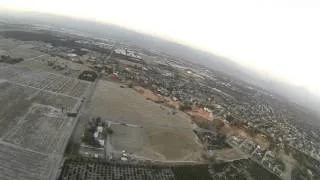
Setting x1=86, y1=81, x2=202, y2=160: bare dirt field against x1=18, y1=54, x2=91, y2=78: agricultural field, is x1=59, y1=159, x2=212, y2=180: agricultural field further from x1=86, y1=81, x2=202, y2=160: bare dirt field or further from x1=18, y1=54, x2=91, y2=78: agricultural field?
x1=18, y1=54, x2=91, y2=78: agricultural field

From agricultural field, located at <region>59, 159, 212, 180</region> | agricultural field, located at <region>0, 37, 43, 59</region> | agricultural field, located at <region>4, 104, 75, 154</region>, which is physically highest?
Answer: agricultural field, located at <region>0, 37, 43, 59</region>

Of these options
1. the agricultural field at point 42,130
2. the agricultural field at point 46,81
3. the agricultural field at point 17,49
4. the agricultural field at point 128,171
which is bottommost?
the agricultural field at point 128,171

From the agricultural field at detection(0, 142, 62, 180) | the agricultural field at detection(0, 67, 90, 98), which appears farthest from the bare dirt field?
the agricultural field at detection(0, 142, 62, 180)

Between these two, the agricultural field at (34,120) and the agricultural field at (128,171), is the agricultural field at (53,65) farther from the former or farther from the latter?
the agricultural field at (128,171)

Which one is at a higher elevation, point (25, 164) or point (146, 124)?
point (25, 164)

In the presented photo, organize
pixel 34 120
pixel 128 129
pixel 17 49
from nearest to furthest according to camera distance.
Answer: pixel 34 120
pixel 128 129
pixel 17 49

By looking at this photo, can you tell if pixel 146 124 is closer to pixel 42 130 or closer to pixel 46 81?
pixel 42 130

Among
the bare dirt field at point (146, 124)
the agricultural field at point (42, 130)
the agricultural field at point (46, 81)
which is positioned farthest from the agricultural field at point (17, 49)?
the agricultural field at point (42, 130)

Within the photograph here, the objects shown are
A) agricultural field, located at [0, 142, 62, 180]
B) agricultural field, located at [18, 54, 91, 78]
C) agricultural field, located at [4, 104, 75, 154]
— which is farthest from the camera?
agricultural field, located at [18, 54, 91, 78]

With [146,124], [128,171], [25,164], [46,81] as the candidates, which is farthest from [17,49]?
[128,171]
